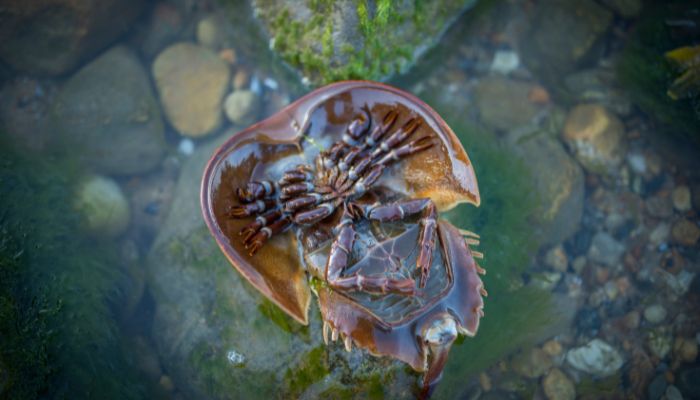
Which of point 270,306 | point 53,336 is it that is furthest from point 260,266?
point 53,336

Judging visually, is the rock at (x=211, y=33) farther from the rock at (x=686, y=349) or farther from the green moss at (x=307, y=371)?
the rock at (x=686, y=349)

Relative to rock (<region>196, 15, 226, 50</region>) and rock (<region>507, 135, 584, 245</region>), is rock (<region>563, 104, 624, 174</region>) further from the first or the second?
rock (<region>196, 15, 226, 50</region>)

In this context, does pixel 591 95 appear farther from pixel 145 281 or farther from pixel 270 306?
pixel 145 281

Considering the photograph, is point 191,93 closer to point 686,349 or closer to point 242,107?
point 242,107

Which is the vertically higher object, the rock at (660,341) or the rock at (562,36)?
the rock at (562,36)

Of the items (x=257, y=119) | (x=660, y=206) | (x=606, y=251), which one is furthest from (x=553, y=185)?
(x=257, y=119)

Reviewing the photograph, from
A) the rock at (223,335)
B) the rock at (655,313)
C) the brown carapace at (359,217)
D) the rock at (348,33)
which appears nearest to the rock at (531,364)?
the rock at (655,313)
